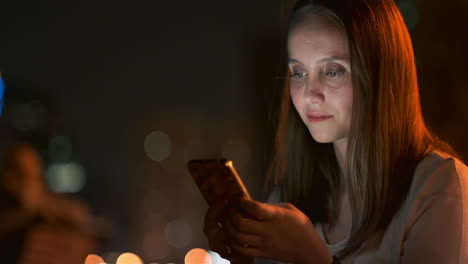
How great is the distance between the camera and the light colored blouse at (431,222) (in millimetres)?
1079

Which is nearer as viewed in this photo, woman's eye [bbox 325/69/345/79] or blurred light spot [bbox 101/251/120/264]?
woman's eye [bbox 325/69/345/79]

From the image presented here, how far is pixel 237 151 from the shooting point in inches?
299

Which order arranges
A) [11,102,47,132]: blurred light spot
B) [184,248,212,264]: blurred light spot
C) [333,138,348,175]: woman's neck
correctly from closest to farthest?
[333,138,348,175]: woman's neck < [184,248,212,264]: blurred light spot < [11,102,47,132]: blurred light spot

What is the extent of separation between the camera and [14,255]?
150 centimetres

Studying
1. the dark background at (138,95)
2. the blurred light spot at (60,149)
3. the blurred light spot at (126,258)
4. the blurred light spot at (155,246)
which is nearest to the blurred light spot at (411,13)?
the dark background at (138,95)

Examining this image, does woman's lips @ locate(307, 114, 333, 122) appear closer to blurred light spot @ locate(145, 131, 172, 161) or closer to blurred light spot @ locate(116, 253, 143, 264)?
blurred light spot @ locate(116, 253, 143, 264)

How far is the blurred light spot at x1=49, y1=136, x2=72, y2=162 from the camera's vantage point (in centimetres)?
802

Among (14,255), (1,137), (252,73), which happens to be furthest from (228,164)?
(1,137)

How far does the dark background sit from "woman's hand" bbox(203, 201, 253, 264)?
6.01 m

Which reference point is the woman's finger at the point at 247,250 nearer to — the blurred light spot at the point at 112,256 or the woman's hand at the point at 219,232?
the woman's hand at the point at 219,232

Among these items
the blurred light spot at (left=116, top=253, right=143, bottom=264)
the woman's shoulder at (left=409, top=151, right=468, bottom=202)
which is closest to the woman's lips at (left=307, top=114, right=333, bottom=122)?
the woman's shoulder at (left=409, top=151, right=468, bottom=202)

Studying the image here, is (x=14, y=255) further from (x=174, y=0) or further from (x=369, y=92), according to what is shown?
(x=174, y=0)

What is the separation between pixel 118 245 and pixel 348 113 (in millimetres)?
6789

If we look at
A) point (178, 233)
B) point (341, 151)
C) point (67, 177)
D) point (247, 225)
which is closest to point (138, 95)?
point (67, 177)
